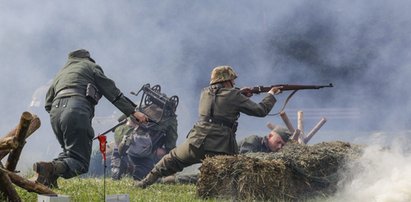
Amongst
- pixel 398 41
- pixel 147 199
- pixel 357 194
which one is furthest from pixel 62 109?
pixel 398 41

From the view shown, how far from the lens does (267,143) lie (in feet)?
34.6

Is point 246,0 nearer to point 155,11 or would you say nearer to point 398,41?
point 155,11

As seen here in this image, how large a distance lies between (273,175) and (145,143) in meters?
3.43

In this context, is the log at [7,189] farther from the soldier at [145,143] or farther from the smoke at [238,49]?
the smoke at [238,49]

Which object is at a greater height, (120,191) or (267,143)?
(267,143)

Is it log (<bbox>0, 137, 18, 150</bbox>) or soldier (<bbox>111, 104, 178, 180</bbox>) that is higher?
soldier (<bbox>111, 104, 178, 180</bbox>)

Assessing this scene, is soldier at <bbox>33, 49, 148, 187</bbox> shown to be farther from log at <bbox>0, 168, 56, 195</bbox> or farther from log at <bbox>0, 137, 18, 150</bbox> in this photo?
log at <bbox>0, 137, 18, 150</bbox>

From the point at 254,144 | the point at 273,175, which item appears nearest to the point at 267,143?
the point at 254,144

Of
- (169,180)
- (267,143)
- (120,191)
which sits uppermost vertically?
(267,143)

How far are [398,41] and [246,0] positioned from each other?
13.6 feet

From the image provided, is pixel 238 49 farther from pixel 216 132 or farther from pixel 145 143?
pixel 216 132

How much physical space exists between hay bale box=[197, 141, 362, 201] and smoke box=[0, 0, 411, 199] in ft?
30.4

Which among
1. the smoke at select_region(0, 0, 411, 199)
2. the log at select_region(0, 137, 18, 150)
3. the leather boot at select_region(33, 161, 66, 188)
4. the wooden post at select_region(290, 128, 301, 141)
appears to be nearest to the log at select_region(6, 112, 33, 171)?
the log at select_region(0, 137, 18, 150)

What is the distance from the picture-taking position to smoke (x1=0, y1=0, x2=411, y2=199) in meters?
18.4
